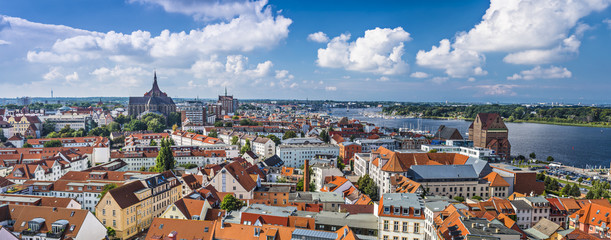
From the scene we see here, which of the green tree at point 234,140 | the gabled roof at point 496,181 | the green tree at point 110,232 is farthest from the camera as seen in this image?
the green tree at point 234,140

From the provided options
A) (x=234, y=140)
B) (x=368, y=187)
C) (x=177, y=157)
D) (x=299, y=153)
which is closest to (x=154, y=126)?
(x=234, y=140)

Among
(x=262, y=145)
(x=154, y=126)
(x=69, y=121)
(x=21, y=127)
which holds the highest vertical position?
(x=69, y=121)

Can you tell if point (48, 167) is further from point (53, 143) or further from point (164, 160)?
point (53, 143)

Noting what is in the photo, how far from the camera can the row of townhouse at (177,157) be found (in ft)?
175

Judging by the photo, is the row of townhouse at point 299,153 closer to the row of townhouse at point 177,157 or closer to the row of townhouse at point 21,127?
the row of townhouse at point 177,157

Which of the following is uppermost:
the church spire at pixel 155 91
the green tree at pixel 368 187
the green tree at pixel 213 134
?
the church spire at pixel 155 91

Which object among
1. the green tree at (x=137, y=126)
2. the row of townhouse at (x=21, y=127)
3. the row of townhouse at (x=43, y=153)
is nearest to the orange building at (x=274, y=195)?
the row of townhouse at (x=43, y=153)

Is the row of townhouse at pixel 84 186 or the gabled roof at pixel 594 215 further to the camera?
the row of townhouse at pixel 84 186

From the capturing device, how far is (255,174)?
39688mm

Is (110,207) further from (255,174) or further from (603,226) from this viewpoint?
(603,226)

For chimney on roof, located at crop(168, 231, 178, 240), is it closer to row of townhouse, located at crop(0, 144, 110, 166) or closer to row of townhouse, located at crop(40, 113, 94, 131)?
row of townhouse, located at crop(0, 144, 110, 166)

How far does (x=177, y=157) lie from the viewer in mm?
55406

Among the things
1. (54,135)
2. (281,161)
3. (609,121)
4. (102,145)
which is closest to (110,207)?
(281,161)

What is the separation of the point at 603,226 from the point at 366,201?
17182 millimetres
